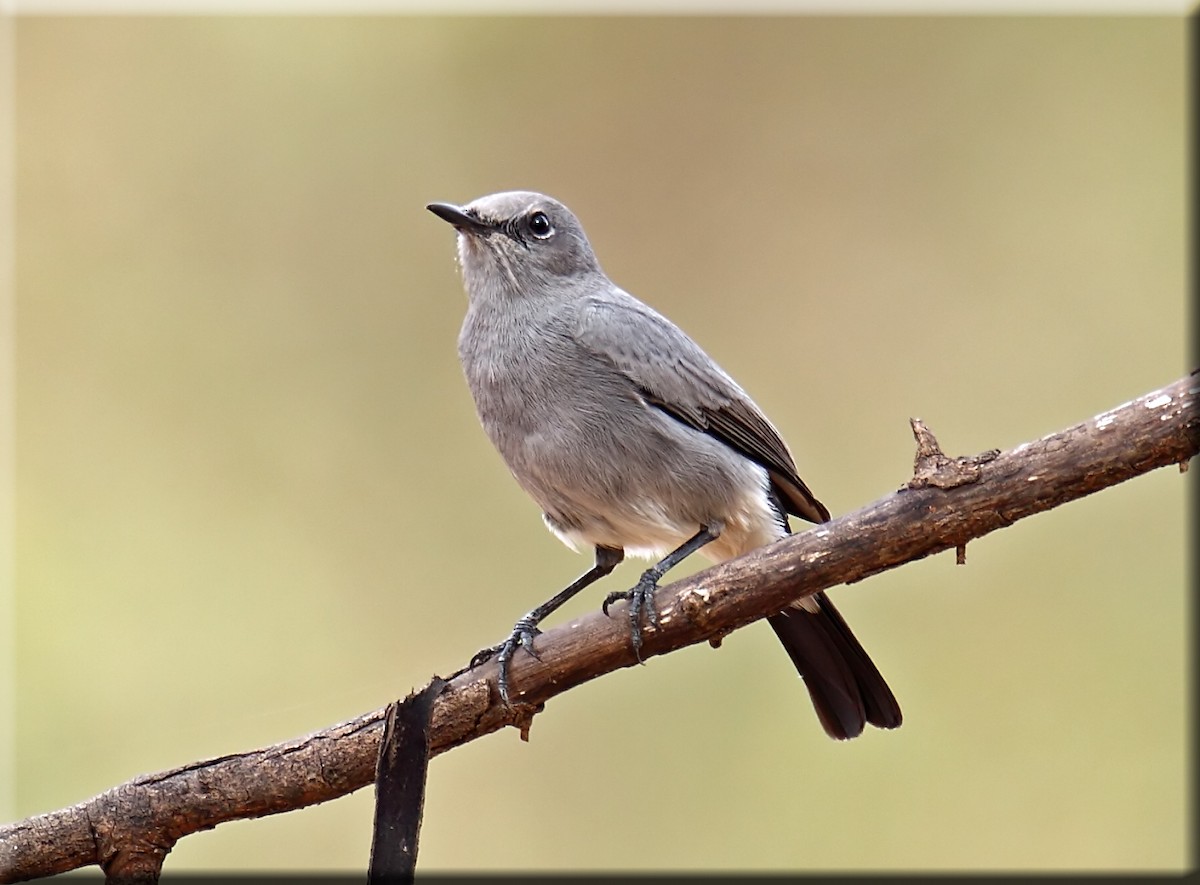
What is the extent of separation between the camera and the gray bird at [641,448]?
2.82 metres

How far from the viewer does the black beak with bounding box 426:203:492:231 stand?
303cm

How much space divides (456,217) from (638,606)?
4.30 ft

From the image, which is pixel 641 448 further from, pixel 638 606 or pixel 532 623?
pixel 638 606

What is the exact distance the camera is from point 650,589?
237 cm

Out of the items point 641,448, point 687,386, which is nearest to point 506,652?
point 641,448

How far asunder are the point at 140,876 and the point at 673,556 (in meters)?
1.33

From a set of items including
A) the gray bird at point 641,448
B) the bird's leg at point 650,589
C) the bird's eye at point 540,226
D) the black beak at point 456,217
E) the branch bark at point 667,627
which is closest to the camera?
the branch bark at point 667,627

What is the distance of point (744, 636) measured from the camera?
399cm

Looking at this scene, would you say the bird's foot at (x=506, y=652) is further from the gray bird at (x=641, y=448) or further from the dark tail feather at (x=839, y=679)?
the dark tail feather at (x=839, y=679)

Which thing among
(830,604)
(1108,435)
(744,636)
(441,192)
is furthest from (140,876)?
(441,192)

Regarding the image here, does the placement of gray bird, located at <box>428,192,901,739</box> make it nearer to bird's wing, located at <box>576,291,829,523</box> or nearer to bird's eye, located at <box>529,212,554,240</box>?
bird's wing, located at <box>576,291,829,523</box>

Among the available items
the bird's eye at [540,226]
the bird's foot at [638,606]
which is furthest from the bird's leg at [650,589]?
the bird's eye at [540,226]

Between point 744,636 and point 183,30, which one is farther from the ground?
point 183,30

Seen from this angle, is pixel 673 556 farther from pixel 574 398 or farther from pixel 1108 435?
pixel 1108 435
